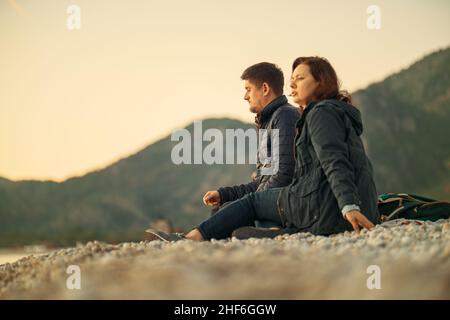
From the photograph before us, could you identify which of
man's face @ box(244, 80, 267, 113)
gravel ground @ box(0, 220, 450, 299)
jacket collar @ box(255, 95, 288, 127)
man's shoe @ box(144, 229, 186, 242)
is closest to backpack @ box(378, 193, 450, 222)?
jacket collar @ box(255, 95, 288, 127)

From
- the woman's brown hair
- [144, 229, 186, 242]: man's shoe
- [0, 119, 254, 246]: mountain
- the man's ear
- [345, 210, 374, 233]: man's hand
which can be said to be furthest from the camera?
[0, 119, 254, 246]: mountain

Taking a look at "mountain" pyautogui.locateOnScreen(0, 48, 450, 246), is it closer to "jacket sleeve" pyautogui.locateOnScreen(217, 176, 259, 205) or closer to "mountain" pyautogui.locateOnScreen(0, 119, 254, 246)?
"mountain" pyautogui.locateOnScreen(0, 119, 254, 246)

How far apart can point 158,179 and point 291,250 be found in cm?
7011

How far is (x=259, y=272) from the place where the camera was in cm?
395

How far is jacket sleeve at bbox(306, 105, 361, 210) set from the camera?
5.20 m

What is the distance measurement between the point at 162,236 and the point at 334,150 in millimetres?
1751

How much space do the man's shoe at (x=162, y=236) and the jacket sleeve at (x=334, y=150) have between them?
56.4 inches

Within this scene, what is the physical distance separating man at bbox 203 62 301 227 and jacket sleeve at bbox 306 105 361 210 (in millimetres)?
875

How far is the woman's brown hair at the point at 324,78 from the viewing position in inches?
229

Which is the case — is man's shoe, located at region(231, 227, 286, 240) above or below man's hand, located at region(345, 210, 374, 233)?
below

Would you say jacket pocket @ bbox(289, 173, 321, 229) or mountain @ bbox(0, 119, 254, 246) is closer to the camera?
jacket pocket @ bbox(289, 173, 321, 229)

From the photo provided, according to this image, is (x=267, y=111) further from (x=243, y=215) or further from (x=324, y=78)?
(x=243, y=215)

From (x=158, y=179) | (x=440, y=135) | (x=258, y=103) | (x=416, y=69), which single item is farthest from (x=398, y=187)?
(x=258, y=103)

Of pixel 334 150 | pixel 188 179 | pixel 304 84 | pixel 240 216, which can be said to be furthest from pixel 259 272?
pixel 188 179
